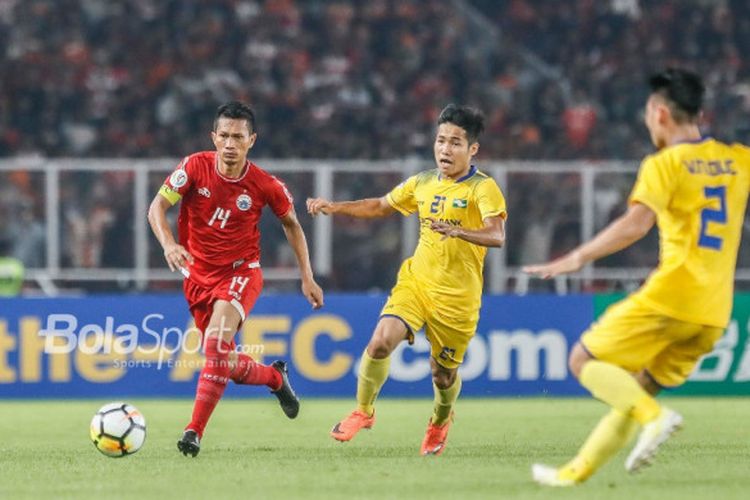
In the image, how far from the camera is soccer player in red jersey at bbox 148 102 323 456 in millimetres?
9828

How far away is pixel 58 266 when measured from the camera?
17.0 m

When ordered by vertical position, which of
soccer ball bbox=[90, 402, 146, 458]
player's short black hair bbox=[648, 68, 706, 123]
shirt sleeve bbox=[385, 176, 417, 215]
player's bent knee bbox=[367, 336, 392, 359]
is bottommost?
soccer ball bbox=[90, 402, 146, 458]

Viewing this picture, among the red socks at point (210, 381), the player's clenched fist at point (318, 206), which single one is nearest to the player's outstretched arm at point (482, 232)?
the player's clenched fist at point (318, 206)

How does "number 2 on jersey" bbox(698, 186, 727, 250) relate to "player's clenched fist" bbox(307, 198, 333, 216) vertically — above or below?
above

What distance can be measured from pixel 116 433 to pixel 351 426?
5.16 ft

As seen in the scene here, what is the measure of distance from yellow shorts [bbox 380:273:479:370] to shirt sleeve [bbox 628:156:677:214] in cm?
293

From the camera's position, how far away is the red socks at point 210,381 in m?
9.34

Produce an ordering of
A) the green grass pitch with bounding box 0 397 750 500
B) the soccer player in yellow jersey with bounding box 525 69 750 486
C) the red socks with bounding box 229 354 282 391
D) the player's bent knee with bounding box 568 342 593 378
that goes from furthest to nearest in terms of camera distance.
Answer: the red socks with bounding box 229 354 282 391 → the green grass pitch with bounding box 0 397 750 500 → the player's bent knee with bounding box 568 342 593 378 → the soccer player in yellow jersey with bounding box 525 69 750 486

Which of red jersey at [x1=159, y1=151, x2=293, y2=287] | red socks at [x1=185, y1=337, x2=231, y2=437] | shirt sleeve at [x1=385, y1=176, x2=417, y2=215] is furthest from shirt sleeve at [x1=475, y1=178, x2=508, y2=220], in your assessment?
red socks at [x1=185, y1=337, x2=231, y2=437]

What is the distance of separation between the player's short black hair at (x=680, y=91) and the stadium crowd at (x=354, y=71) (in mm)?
13039

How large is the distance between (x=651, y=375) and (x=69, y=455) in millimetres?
3922

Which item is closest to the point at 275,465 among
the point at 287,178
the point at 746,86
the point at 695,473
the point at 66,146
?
the point at 695,473

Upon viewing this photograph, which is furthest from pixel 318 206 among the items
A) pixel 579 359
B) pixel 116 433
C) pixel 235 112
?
pixel 579 359

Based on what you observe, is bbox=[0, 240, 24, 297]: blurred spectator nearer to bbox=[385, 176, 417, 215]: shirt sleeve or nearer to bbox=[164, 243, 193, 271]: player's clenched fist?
bbox=[385, 176, 417, 215]: shirt sleeve
